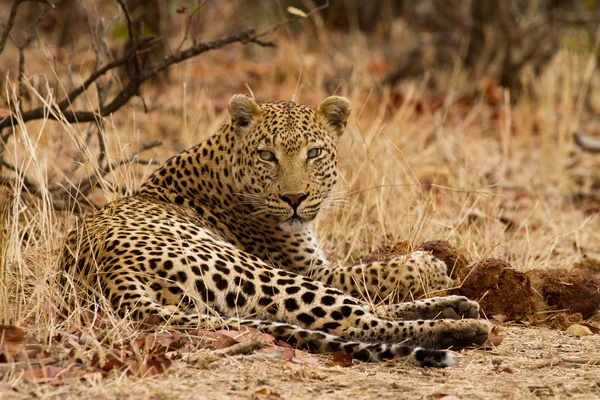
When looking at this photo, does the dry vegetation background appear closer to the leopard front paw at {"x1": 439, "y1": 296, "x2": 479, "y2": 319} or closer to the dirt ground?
the dirt ground

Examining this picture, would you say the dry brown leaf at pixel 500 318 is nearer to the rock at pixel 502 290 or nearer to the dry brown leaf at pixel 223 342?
the rock at pixel 502 290

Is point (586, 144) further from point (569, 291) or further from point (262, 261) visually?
point (262, 261)

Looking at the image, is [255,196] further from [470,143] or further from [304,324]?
[470,143]

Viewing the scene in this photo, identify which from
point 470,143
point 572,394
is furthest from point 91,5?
point 572,394

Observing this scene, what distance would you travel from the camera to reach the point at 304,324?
16.8ft

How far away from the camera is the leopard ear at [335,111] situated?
21.2 ft

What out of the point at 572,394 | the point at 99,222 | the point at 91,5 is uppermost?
the point at 91,5

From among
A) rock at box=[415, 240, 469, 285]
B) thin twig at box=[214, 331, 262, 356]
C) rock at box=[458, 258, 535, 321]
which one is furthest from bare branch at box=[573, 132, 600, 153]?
thin twig at box=[214, 331, 262, 356]

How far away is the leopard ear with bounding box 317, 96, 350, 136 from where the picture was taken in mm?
6473

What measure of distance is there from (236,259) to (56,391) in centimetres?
167

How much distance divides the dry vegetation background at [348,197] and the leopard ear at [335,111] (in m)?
0.53

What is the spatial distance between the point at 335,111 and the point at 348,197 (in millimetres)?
966

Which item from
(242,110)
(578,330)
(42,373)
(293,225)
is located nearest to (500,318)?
A: (578,330)

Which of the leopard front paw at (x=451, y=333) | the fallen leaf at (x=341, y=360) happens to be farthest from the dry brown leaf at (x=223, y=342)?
the leopard front paw at (x=451, y=333)
